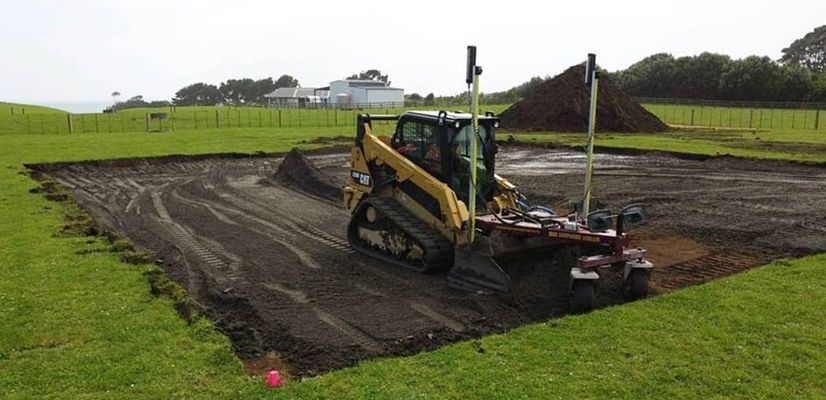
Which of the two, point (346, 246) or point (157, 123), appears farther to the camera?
point (157, 123)

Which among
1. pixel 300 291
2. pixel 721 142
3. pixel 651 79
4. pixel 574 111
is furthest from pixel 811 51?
pixel 300 291

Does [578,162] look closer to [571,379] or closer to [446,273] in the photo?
[446,273]

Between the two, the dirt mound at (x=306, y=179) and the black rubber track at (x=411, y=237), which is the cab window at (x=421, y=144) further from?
the dirt mound at (x=306, y=179)

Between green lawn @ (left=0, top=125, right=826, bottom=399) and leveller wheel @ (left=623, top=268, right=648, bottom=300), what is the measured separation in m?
0.31

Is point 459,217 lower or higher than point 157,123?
lower

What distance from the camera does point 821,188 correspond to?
18891mm

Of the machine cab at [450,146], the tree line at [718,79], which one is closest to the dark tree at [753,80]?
the tree line at [718,79]

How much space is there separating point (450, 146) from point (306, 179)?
10665mm

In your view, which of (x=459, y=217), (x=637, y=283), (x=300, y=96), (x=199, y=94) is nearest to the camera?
(x=637, y=283)

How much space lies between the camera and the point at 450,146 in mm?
10922

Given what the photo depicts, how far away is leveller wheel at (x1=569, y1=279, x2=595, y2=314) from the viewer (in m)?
8.77

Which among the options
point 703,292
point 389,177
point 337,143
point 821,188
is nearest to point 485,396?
point 703,292

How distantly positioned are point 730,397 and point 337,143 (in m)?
29.6

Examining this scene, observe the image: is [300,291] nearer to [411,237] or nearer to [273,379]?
[411,237]
